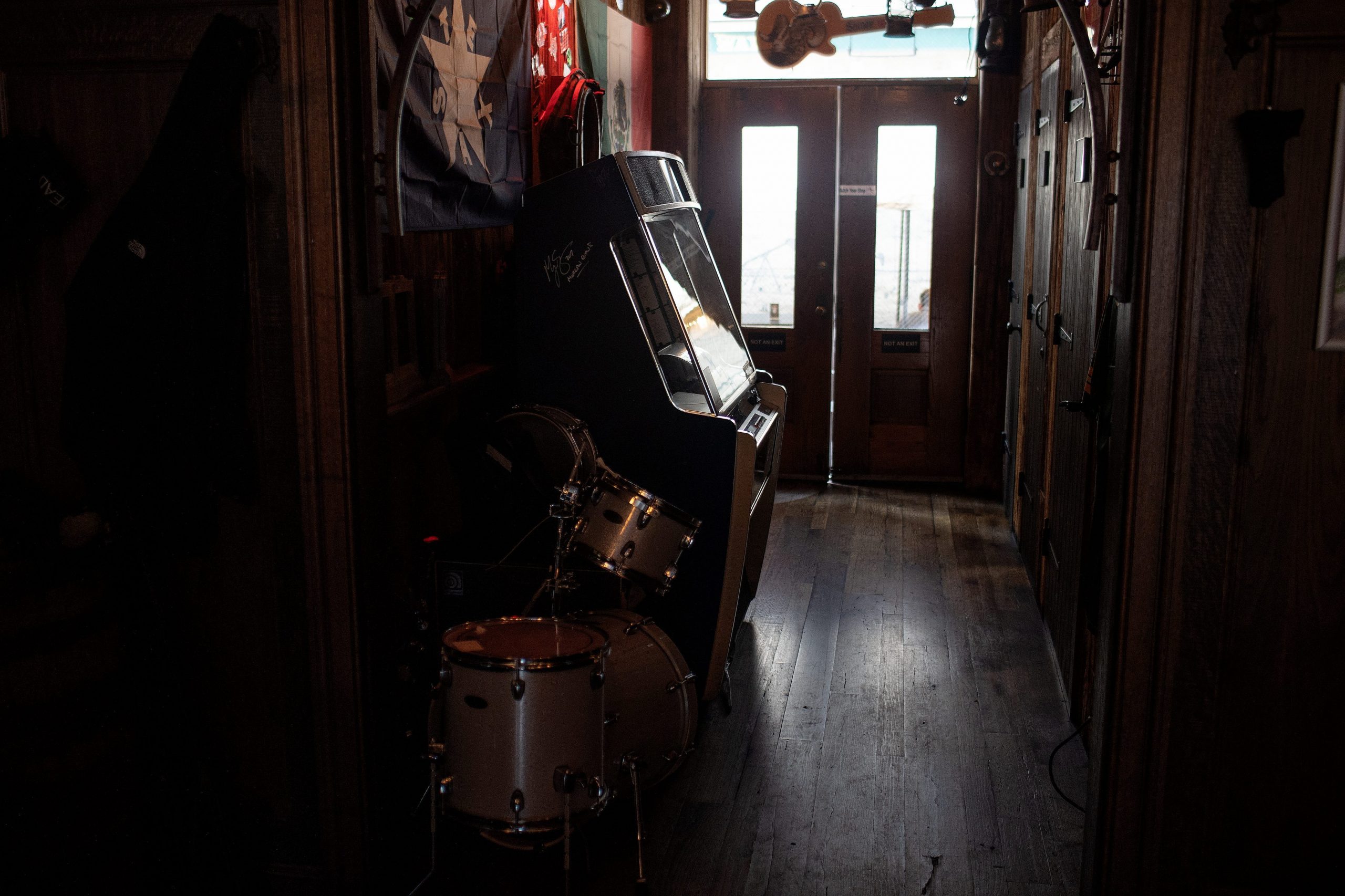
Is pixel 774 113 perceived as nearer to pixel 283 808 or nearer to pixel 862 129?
pixel 862 129

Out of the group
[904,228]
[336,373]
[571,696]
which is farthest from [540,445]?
[904,228]

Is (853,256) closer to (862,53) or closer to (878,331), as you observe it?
(878,331)

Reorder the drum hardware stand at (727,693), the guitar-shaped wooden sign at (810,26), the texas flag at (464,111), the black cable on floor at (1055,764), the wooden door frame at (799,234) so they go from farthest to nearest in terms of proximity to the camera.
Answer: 1. the wooden door frame at (799,234)
2. the guitar-shaped wooden sign at (810,26)
3. the drum hardware stand at (727,693)
4. the black cable on floor at (1055,764)
5. the texas flag at (464,111)

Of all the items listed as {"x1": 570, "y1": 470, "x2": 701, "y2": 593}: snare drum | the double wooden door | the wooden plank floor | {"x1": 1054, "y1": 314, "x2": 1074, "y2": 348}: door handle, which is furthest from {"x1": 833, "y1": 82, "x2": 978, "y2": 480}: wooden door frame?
{"x1": 570, "y1": 470, "x2": 701, "y2": 593}: snare drum

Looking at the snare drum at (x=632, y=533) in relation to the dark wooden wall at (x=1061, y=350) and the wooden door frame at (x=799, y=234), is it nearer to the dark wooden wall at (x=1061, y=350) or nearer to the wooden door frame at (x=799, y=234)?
the dark wooden wall at (x=1061, y=350)

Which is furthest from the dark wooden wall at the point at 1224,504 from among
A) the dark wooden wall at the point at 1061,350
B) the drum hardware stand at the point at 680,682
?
the drum hardware stand at the point at 680,682

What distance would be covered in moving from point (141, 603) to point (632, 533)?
3.67ft

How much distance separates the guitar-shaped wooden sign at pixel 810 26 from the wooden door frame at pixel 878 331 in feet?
2.07

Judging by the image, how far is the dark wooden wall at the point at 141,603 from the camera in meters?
2.35

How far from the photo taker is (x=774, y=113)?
655 centimetres

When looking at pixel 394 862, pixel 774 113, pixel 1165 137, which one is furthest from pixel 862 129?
pixel 394 862

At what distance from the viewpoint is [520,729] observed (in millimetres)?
2283

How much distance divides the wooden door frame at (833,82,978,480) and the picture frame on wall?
443 centimetres

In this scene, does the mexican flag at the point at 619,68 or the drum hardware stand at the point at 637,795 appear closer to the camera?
the drum hardware stand at the point at 637,795
